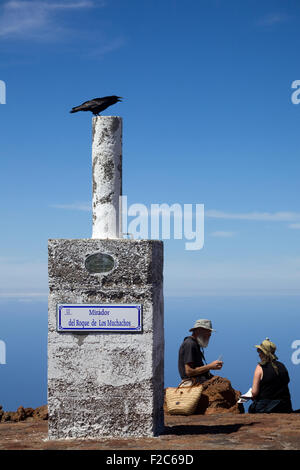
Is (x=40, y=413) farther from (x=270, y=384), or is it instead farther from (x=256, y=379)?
(x=270, y=384)

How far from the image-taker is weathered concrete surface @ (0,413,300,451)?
8664mm

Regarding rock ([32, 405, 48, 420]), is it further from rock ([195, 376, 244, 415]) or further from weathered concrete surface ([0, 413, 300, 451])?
rock ([195, 376, 244, 415])

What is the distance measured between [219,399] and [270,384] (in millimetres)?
1648

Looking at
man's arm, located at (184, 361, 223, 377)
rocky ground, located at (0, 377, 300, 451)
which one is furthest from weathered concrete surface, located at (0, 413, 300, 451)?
man's arm, located at (184, 361, 223, 377)

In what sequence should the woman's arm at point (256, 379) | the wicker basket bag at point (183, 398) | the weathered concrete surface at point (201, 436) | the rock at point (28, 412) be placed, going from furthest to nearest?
the rock at point (28, 412) → the woman's arm at point (256, 379) → the wicker basket bag at point (183, 398) → the weathered concrete surface at point (201, 436)

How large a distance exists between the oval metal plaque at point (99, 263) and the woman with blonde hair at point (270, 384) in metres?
3.33

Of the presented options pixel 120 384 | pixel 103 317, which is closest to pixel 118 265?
pixel 103 317

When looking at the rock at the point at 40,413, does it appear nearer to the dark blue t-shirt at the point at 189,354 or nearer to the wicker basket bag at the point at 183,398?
the wicker basket bag at the point at 183,398

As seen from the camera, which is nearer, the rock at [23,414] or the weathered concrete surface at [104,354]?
the weathered concrete surface at [104,354]

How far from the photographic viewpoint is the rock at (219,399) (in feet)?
38.3

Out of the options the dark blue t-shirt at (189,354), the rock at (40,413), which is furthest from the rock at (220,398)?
the rock at (40,413)
